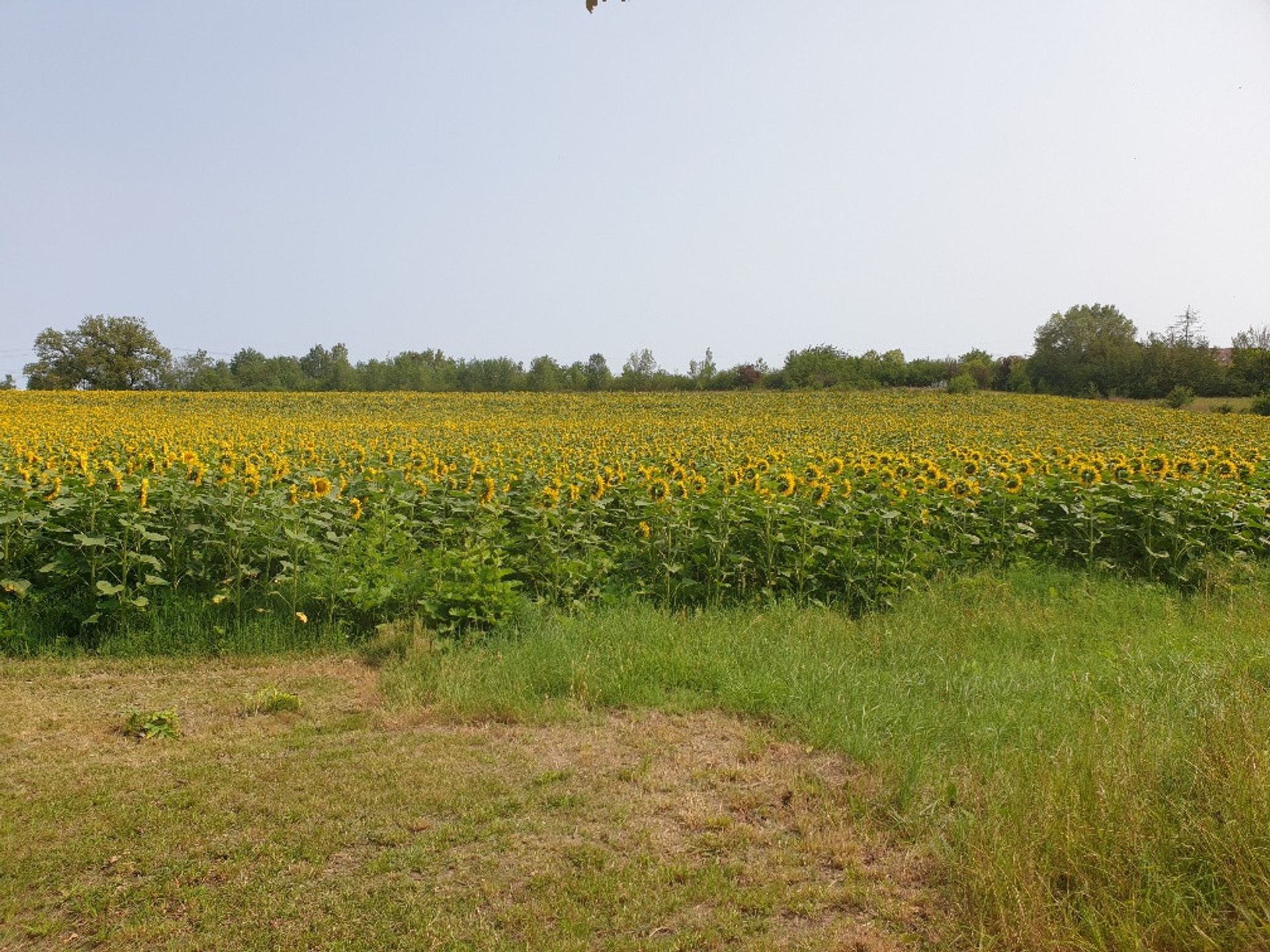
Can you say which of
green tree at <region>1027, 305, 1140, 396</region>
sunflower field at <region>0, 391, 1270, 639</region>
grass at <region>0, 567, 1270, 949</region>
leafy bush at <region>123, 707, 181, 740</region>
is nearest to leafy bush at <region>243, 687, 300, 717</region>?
grass at <region>0, 567, 1270, 949</region>

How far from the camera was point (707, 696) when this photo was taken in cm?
496

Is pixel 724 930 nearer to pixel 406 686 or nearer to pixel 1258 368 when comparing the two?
pixel 406 686

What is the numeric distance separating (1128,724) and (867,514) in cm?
412

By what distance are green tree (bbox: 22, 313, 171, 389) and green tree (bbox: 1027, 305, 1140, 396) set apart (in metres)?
71.6

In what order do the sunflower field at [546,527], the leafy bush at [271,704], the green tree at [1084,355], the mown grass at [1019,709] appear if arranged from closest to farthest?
the mown grass at [1019,709], the leafy bush at [271,704], the sunflower field at [546,527], the green tree at [1084,355]

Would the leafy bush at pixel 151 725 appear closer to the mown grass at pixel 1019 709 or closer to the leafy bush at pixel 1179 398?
the mown grass at pixel 1019 709

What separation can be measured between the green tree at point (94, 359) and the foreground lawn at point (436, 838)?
249 feet

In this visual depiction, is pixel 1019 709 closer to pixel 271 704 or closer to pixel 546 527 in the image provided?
pixel 546 527

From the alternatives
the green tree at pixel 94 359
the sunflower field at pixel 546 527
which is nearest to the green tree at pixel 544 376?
the green tree at pixel 94 359

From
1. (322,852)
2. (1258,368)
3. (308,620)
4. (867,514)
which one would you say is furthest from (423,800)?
(1258,368)

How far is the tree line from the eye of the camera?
176ft

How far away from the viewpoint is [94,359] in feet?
225

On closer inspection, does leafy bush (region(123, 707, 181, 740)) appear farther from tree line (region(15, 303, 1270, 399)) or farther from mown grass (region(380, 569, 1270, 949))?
tree line (region(15, 303, 1270, 399))

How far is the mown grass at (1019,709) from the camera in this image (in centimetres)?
281
